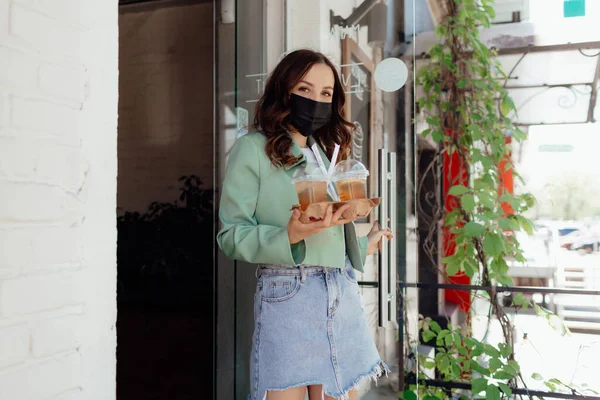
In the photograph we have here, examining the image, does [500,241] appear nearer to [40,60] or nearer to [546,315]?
[546,315]

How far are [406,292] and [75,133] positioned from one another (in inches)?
45.3

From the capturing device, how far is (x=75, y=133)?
3.43 feet

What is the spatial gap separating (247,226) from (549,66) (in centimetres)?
296

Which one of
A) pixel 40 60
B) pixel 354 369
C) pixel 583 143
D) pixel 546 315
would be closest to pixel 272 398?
pixel 354 369

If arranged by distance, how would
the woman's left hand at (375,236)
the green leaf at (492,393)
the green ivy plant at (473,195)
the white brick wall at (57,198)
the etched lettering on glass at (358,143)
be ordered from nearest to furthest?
the white brick wall at (57,198)
the woman's left hand at (375,236)
the etched lettering on glass at (358,143)
the green leaf at (492,393)
the green ivy plant at (473,195)

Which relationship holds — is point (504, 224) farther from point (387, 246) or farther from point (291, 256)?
point (291, 256)

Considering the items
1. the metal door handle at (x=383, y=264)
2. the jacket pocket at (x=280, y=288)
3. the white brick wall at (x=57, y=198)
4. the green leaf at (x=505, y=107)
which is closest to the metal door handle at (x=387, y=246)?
the metal door handle at (x=383, y=264)

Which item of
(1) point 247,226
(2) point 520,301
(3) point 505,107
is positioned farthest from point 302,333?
(3) point 505,107

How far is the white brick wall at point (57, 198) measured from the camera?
36.0 inches

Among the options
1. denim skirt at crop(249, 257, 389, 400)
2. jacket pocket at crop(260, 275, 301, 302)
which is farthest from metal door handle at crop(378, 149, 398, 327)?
jacket pocket at crop(260, 275, 301, 302)

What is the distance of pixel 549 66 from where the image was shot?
345 centimetres

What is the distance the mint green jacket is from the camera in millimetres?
1202

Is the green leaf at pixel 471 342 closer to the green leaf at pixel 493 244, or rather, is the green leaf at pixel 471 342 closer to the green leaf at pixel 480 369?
the green leaf at pixel 480 369

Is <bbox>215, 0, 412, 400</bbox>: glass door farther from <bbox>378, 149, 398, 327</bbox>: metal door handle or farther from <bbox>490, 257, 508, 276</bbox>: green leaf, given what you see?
Answer: <bbox>490, 257, 508, 276</bbox>: green leaf
